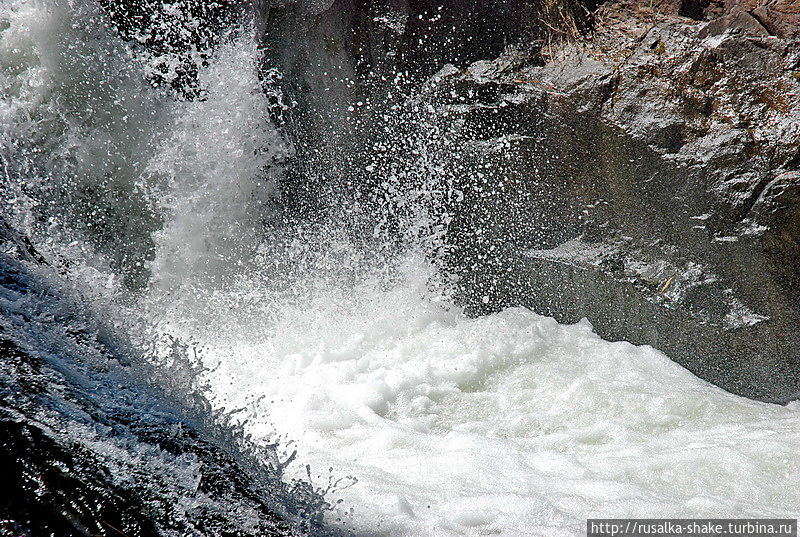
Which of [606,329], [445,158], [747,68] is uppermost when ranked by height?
[747,68]

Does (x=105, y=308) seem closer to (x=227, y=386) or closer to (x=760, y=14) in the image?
(x=227, y=386)

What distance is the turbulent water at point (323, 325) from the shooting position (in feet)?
8.21

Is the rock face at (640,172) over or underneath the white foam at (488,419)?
over

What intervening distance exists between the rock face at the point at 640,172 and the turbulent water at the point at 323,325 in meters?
0.28

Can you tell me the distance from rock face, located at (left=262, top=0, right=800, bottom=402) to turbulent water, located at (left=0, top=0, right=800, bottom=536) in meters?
0.28

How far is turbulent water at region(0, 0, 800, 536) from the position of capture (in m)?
2.50

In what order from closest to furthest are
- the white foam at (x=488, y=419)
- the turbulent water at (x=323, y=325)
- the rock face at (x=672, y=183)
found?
the white foam at (x=488, y=419) → the turbulent water at (x=323, y=325) → the rock face at (x=672, y=183)

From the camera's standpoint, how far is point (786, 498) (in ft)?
7.61

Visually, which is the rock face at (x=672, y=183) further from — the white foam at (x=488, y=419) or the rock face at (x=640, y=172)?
the white foam at (x=488, y=419)

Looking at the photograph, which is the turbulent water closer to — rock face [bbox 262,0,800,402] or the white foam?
the white foam

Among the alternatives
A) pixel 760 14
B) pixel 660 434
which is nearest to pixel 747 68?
pixel 760 14

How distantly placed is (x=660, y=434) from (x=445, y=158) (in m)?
2.42

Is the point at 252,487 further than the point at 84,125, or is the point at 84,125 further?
the point at 84,125

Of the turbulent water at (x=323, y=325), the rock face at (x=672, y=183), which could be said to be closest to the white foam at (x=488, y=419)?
the turbulent water at (x=323, y=325)
